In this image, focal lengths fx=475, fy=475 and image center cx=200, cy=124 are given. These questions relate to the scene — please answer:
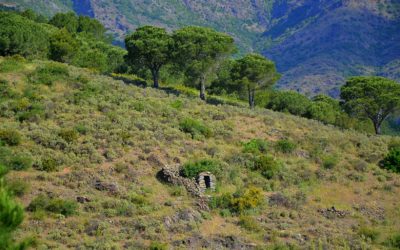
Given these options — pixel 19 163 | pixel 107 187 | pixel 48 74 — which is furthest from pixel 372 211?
pixel 48 74

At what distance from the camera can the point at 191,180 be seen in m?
31.3

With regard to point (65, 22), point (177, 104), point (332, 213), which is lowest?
point (332, 213)

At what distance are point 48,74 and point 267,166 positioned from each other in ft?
76.1

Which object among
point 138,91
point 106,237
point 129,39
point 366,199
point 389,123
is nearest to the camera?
point 106,237

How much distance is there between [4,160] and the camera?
95.5ft

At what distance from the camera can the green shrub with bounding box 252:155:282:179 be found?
34.7 metres

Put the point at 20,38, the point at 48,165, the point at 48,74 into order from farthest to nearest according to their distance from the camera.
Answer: the point at 20,38
the point at 48,74
the point at 48,165

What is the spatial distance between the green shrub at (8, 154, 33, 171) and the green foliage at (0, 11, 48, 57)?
92.6 feet

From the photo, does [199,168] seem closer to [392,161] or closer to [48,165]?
[48,165]

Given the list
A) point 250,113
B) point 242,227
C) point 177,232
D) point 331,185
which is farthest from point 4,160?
point 250,113

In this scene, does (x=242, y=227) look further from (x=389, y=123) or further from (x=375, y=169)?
(x=389, y=123)

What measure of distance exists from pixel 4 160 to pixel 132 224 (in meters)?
9.52

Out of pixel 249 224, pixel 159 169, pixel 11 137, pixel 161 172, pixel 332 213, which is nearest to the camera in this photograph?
pixel 249 224

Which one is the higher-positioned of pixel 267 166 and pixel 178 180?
pixel 267 166
